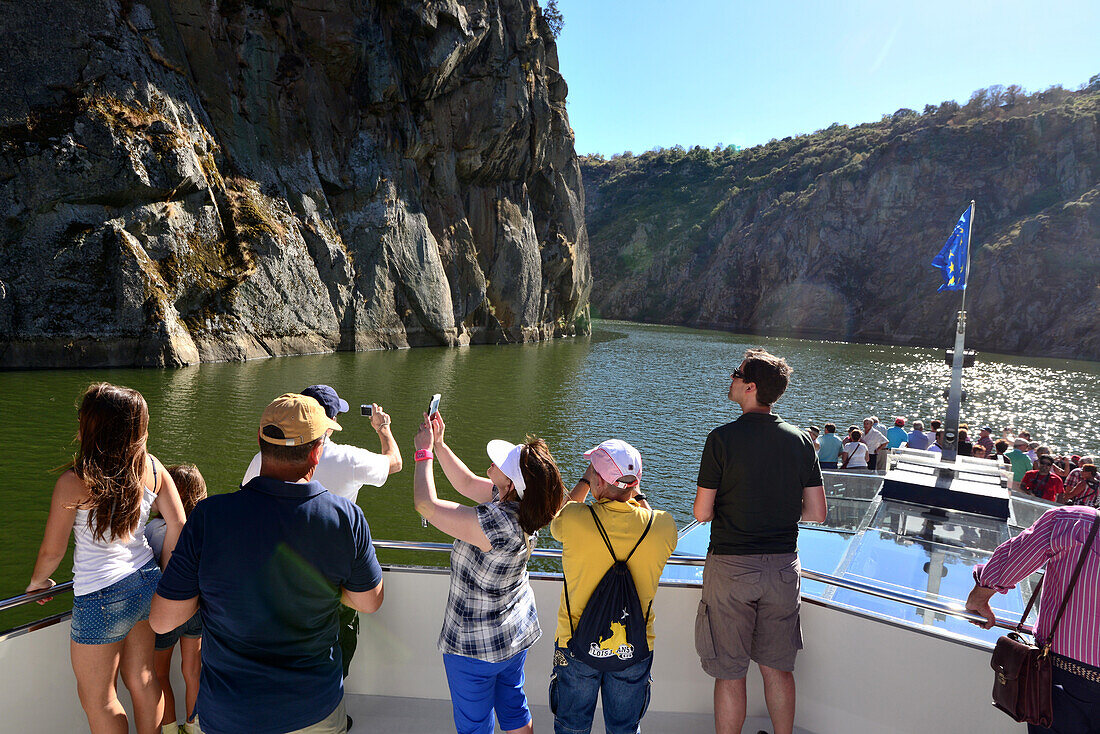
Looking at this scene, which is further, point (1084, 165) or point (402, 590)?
point (1084, 165)

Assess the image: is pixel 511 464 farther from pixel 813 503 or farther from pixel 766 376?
pixel 813 503

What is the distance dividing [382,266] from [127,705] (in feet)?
116

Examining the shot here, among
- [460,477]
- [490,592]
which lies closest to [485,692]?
[490,592]

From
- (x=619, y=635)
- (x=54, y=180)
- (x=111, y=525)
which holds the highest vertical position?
(x=54, y=180)

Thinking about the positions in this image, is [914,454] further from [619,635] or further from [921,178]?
[921,178]

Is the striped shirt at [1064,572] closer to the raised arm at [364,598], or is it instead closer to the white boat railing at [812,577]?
the white boat railing at [812,577]

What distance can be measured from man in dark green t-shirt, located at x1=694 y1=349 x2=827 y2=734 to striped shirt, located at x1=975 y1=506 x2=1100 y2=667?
866 millimetres

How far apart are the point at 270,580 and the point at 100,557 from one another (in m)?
1.18

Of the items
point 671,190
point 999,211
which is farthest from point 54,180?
point 671,190

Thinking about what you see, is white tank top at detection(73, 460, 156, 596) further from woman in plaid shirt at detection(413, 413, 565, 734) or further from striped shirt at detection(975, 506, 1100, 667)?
striped shirt at detection(975, 506, 1100, 667)

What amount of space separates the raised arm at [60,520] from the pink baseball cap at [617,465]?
6.62ft

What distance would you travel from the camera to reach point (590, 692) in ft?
8.64

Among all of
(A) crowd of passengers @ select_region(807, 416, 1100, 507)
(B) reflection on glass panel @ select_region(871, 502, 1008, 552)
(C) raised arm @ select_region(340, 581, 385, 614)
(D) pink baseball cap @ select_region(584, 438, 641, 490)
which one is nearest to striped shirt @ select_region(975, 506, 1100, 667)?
(D) pink baseball cap @ select_region(584, 438, 641, 490)

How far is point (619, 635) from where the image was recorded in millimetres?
2520
